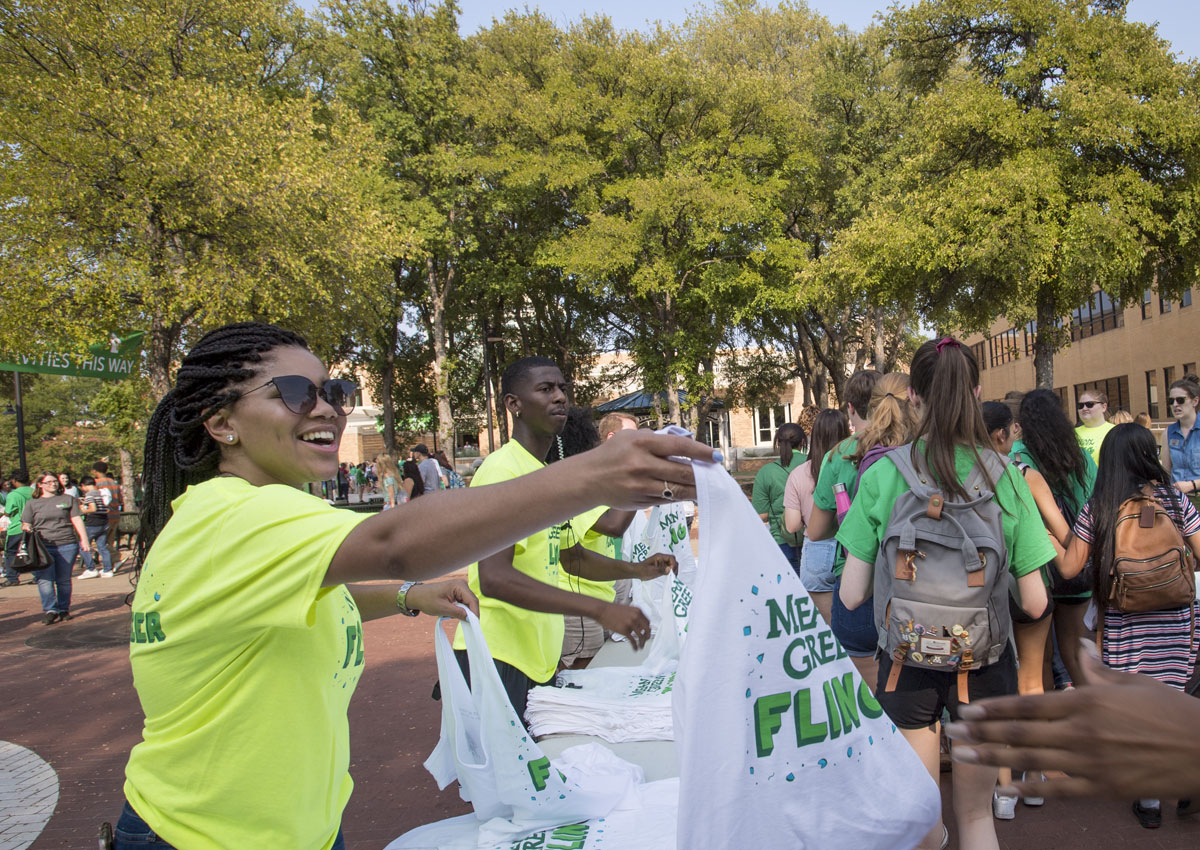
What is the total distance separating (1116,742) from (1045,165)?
17.9 metres

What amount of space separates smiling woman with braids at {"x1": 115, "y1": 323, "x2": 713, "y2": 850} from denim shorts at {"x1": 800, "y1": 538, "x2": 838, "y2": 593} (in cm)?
342

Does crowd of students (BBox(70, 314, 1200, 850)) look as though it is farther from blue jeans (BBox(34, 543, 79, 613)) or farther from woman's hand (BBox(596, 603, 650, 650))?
blue jeans (BBox(34, 543, 79, 613))

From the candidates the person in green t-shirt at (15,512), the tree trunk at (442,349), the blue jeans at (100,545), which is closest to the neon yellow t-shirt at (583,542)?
the person in green t-shirt at (15,512)

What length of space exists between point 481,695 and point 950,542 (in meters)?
1.75

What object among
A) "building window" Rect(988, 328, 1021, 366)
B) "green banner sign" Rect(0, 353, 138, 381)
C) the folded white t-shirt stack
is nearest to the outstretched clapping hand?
the folded white t-shirt stack

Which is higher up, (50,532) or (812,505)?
(812,505)

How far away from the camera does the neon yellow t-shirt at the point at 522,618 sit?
10.6ft

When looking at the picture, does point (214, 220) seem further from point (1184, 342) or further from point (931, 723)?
point (1184, 342)

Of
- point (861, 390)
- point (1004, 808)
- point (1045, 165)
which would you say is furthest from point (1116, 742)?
point (1045, 165)

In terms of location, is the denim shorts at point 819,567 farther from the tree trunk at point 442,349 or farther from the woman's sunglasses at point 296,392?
the tree trunk at point 442,349

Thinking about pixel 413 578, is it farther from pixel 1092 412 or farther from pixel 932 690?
pixel 1092 412

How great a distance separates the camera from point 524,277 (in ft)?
89.2

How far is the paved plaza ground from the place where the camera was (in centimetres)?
371

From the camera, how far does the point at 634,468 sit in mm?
1222
